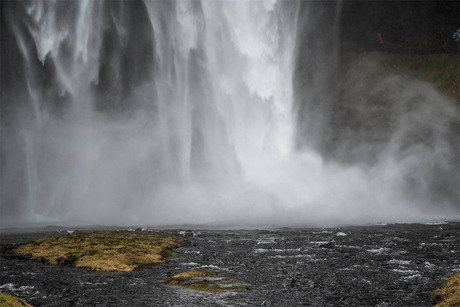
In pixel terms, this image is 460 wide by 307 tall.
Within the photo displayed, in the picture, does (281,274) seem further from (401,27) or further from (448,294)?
(401,27)

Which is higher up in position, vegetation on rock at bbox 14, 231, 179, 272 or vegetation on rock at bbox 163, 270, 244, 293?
vegetation on rock at bbox 14, 231, 179, 272

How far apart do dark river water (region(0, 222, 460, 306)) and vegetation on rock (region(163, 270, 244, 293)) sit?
61 cm

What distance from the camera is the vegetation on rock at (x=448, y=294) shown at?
18781 millimetres

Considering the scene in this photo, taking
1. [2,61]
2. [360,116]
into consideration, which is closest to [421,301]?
[360,116]

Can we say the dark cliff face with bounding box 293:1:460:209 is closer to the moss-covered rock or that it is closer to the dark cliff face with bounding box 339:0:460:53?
the dark cliff face with bounding box 339:0:460:53

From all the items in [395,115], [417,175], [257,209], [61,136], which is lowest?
[257,209]

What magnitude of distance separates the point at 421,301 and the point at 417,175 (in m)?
73.5

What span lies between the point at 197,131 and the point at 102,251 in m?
51.9

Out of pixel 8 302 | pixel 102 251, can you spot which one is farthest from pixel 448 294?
pixel 102 251

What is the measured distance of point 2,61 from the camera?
10369 centimetres

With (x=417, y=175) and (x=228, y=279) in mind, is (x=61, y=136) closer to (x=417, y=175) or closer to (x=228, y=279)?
A: (x=417, y=175)

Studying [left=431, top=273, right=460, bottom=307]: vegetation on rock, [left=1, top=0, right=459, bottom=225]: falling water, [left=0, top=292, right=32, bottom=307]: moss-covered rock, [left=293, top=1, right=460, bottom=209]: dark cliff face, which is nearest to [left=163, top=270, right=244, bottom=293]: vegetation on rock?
[left=0, top=292, right=32, bottom=307]: moss-covered rock

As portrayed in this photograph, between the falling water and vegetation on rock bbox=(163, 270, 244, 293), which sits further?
the falling water

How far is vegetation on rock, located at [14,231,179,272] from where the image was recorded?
30969 millimetres
